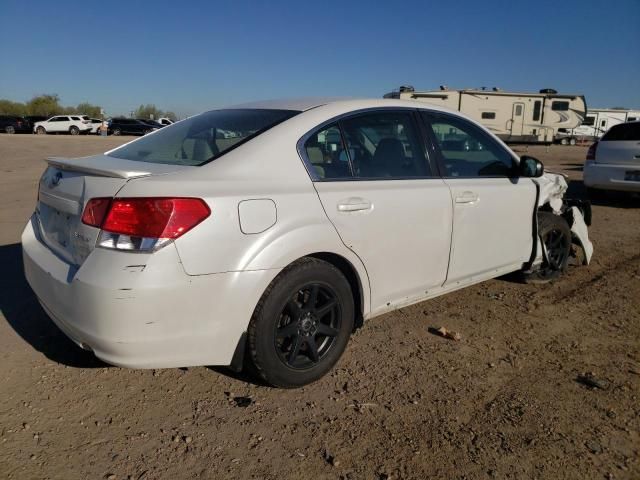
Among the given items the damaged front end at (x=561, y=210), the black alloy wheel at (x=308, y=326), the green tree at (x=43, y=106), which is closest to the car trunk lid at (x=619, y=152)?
the damaged front end at (x=561, y=210)

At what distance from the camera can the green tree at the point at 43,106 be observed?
215 feet

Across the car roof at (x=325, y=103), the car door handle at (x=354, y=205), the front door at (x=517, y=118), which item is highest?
the front door at (x=517, y=118)

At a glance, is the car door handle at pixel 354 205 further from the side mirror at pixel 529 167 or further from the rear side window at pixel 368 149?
the side mirror at pixel 529 167

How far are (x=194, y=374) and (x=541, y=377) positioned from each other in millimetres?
2112

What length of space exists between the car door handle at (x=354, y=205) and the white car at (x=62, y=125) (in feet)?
141

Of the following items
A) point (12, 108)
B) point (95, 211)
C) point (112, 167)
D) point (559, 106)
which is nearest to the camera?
point (95, 211)

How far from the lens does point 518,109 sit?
105 feet

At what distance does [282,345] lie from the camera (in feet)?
9.34

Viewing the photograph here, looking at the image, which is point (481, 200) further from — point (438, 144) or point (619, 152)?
point (619, 152)

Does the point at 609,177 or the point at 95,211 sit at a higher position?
the point at 95,211

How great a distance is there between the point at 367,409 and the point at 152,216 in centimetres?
150

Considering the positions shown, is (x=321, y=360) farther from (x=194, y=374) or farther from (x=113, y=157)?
(x=113, y=157)

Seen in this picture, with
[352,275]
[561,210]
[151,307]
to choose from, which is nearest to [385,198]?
[352,275]

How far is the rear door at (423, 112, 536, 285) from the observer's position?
3621 millimetres
